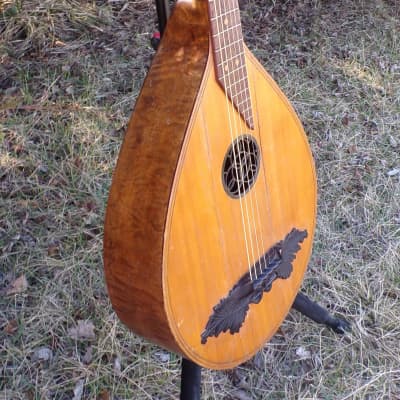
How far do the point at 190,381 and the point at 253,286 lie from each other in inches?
10.1

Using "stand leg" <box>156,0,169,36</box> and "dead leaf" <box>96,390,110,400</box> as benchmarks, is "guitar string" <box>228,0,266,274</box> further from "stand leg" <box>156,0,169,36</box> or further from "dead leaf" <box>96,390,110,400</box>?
"dead leaf" <box>96,390,110,400</box>

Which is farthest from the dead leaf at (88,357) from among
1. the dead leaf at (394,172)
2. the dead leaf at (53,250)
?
the dead leaf at (394,172)

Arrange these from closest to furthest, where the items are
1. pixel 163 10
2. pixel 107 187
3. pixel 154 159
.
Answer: pixel 154 159 < pixel 163 10 < pixel 107 187

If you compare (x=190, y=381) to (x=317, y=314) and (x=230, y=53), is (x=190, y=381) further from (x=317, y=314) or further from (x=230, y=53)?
(x=230, y=53)

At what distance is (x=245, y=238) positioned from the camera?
3.44 ft

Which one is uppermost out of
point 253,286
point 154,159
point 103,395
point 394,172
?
point 154,159

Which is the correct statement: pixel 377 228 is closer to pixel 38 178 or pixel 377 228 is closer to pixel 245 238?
pixel 245 238

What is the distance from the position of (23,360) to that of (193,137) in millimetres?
909

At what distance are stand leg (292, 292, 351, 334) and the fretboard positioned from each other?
1.98 ft

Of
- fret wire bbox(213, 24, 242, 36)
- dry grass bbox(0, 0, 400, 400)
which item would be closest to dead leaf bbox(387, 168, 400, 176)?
dry grass bbox(0, 0, 400, 400)

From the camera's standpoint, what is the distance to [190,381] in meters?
1.14

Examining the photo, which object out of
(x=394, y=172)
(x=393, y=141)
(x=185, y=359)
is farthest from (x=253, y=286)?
(x=393, y=141)

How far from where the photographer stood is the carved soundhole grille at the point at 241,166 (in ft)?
3.15

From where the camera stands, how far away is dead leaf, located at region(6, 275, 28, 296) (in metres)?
1.58
